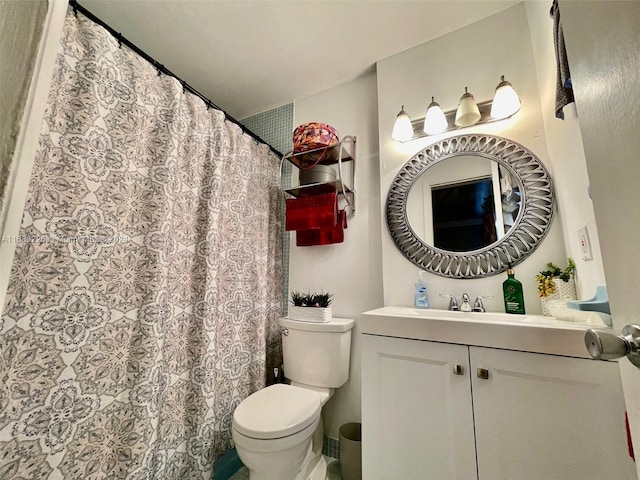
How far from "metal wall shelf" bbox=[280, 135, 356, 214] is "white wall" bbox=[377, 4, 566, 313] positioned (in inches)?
8.3

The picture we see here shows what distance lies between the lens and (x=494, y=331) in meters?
0.79

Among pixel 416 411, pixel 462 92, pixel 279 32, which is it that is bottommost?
pixel 416 411

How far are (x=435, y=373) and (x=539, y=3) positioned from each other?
1625 mm

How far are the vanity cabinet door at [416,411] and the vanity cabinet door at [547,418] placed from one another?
4 centimetres

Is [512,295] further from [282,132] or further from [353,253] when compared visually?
[282,132]

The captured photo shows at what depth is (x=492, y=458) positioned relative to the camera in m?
0.76

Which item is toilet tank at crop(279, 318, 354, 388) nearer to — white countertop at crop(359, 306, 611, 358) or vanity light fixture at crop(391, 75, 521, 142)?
white countertop at crop(359, 306, 611, 358)

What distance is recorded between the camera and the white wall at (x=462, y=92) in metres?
1.16

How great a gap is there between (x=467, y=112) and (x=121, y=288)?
1.73 metres

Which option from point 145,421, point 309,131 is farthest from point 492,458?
point 309,131

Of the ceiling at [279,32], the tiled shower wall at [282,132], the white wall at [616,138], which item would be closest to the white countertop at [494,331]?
the white wall at [616,138]

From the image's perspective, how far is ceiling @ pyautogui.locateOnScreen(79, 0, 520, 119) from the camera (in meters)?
1.31

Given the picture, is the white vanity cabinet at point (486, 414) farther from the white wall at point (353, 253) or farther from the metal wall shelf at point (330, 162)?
the metal wall shelf at point (330, 162)

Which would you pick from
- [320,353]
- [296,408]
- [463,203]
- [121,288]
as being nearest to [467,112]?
[463,203]
